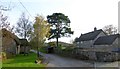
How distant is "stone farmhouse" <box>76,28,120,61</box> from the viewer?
3600 cm

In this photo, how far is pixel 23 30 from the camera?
55281 millimetres

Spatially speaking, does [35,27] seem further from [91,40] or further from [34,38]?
[91,40]

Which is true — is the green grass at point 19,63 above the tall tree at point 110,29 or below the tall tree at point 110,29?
below

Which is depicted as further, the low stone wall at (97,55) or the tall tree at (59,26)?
the tall tree at (59,26)

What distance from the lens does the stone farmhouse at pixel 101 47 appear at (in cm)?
3600

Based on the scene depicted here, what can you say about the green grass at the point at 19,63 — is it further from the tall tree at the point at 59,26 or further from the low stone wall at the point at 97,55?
the tall tree at the point at 59,26

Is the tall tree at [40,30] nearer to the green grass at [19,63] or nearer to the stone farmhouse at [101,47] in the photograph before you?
the stone farmhouse at [101,47]

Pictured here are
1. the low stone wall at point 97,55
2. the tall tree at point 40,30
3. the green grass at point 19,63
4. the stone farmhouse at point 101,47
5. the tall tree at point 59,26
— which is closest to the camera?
the green grass at point 19,63

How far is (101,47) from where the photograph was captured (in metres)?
61.0

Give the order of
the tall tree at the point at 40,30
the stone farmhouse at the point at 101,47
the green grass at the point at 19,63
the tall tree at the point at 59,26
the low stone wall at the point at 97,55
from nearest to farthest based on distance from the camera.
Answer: the green grass at the point at 19,63, the low stone wall at the point at 97,55, the stone farmhouse at the point at 101,47, the tall tree at the point at 40,30, the tall tree at the point at 59,26

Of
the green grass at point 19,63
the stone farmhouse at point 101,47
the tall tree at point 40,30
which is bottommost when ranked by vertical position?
the green grass at point 19,63

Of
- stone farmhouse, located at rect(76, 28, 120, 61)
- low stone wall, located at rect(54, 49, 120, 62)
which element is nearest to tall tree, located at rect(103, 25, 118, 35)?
stone farmhouse, located at rect(76, 28, 120, 61)

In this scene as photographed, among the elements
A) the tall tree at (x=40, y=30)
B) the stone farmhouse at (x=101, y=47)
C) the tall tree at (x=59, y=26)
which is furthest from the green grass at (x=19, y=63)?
the tall tree at (x=59, y=26)

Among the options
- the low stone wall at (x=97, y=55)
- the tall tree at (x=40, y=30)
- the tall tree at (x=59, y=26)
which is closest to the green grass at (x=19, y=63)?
the tall tree at (x=40, y=30)
